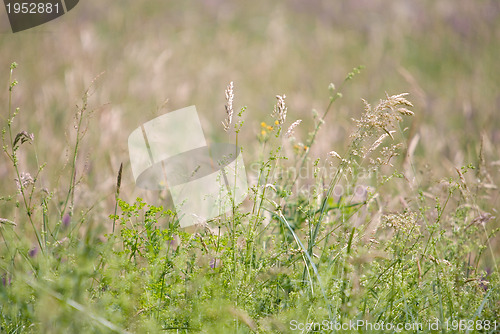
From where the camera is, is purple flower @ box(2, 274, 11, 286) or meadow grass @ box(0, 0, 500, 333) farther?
purple flower @ box(2, 274, 11, 286)

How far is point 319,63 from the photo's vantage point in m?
6.95

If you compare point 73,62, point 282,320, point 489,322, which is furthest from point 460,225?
point 73,62

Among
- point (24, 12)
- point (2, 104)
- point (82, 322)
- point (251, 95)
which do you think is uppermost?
point (24, 12)

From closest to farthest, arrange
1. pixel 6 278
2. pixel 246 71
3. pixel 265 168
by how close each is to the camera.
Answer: pixel 6 278 → pixel 265 168 → pixel 246 71

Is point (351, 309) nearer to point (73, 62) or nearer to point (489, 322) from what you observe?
point (489, 322)

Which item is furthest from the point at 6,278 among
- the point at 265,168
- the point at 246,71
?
the point at 246,71

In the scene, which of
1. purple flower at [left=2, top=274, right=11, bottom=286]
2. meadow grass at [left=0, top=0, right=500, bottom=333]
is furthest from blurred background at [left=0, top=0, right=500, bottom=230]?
purple flower at [left=2, top=274, right=11, bottom=286]

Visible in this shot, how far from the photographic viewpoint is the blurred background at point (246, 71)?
12.5 feet

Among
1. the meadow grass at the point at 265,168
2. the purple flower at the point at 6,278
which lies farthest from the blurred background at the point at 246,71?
the purple flower at the point at 6,278

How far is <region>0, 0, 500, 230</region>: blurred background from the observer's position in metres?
3.80

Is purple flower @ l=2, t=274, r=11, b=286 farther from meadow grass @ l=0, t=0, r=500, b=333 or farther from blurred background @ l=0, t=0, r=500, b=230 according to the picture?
blurred background @ l=0, t=0, r=500, b=230

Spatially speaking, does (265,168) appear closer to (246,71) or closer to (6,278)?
(6,278)

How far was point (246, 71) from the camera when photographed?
6.54 metres

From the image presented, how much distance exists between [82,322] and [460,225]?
1505 mm
